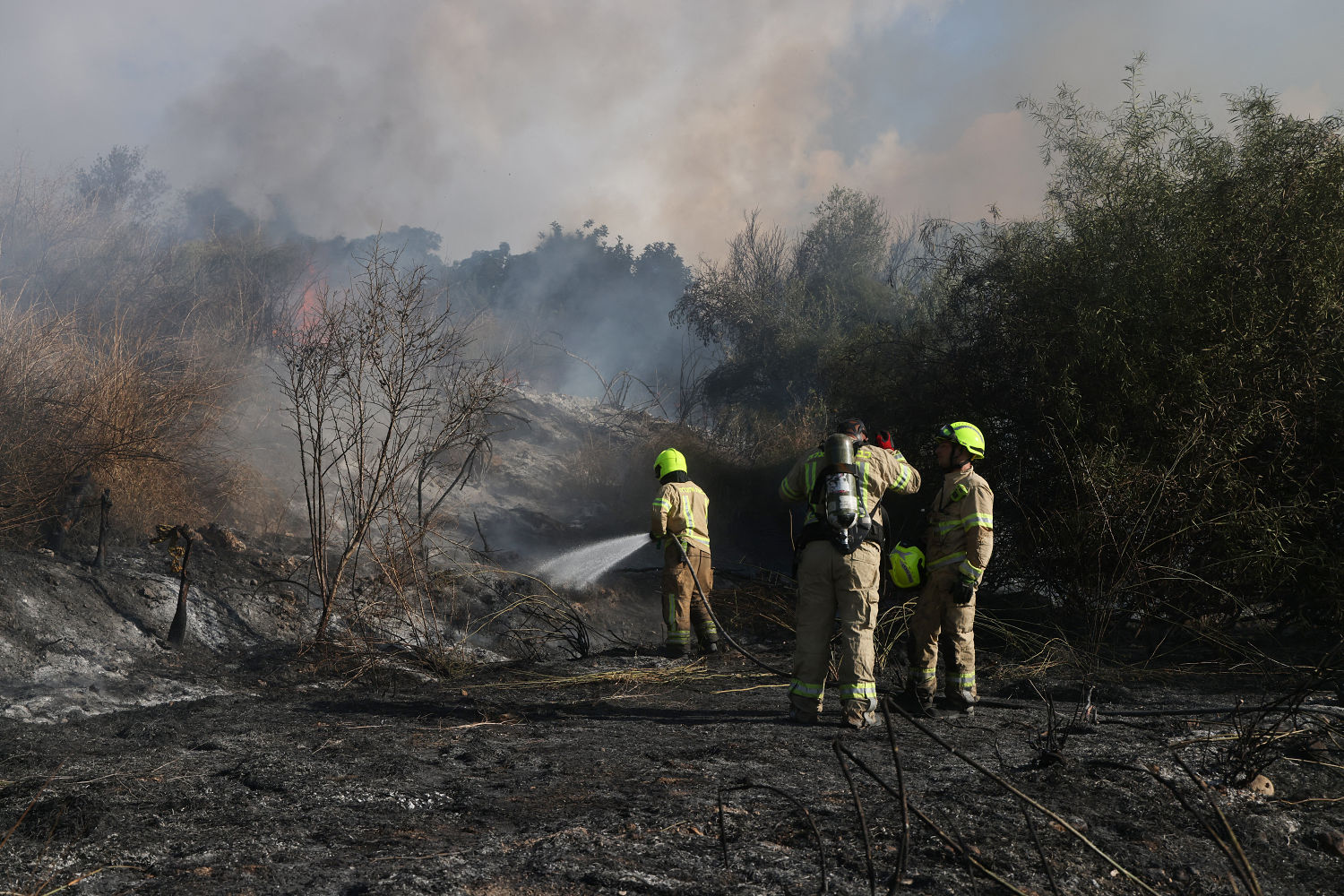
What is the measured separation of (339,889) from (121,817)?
1148mm

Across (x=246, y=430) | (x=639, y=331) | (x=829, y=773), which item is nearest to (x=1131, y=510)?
(x=829, y=773)

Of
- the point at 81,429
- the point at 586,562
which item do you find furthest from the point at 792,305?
the point at 81,429

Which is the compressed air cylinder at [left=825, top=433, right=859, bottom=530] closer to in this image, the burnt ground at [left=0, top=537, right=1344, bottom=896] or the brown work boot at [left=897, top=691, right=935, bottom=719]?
the burnt ground at [left=0, top=537, right=1344, bottom=896]

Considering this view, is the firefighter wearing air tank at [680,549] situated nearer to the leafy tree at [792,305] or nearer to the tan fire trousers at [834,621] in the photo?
the tan fire trousers at [834,621]

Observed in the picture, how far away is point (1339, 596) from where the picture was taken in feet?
22.2

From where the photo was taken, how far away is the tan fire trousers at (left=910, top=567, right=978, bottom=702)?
16.3 ft

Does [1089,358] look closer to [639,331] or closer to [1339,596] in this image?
[1339,596]

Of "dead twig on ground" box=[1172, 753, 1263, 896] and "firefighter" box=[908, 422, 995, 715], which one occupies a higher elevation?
"firefighter" box=[908, 422, 995, 715]

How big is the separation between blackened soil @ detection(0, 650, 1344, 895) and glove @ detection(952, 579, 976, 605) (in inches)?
27.0

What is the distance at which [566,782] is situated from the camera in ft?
11.6

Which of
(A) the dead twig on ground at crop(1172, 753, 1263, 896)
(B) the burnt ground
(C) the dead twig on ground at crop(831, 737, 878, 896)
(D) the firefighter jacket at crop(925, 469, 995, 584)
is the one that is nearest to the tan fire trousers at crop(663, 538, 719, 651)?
(B) the burnt ground

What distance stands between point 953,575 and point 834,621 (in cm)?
82

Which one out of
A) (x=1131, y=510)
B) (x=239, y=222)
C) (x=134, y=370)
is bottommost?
(x=1131, y=510)

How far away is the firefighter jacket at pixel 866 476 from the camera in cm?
482
